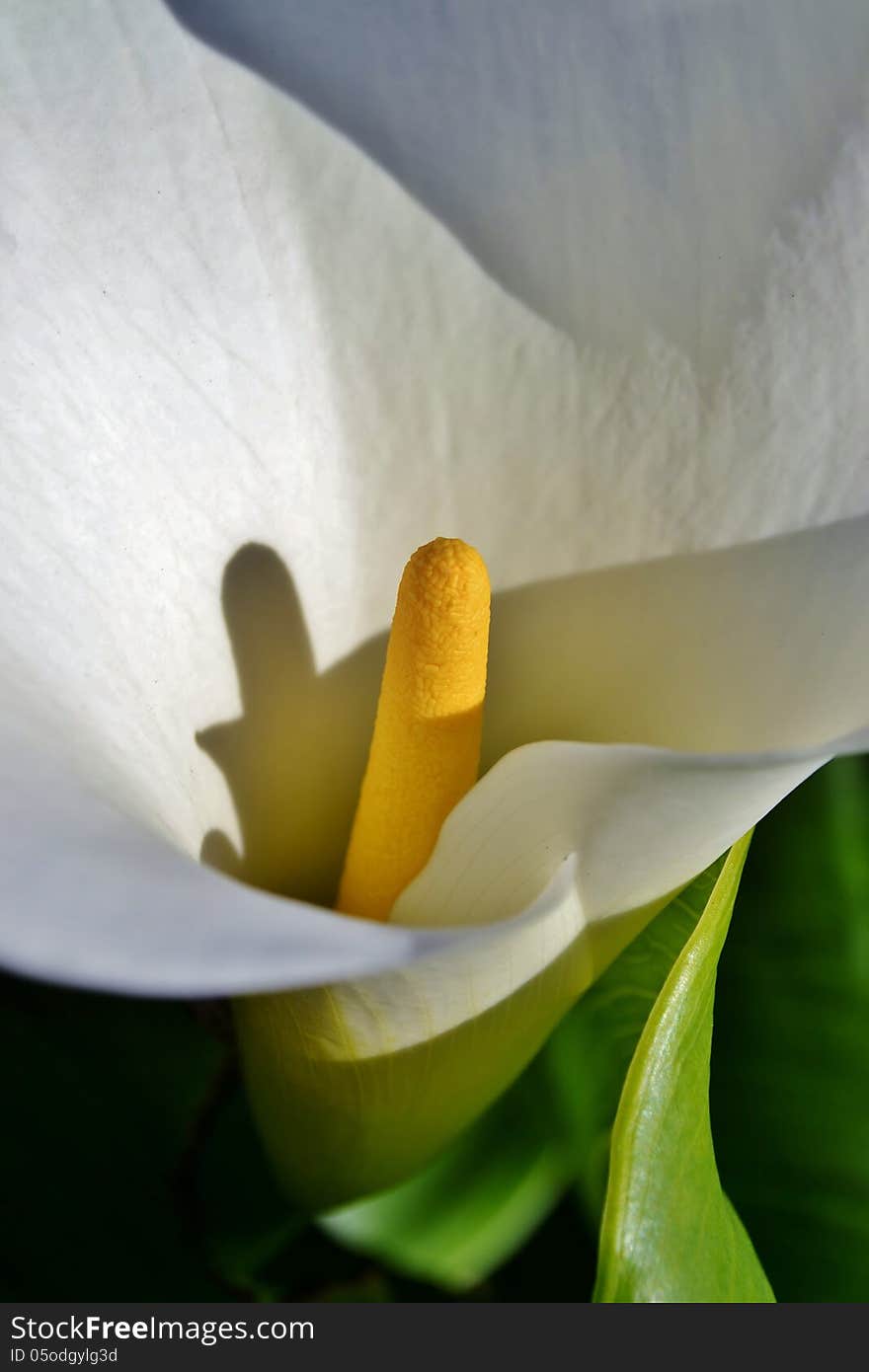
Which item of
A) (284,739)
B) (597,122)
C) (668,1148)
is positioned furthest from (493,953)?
(597,122)

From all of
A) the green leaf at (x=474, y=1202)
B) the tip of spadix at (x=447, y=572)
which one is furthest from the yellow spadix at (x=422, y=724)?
the green leaf at (x=474, y=1202)

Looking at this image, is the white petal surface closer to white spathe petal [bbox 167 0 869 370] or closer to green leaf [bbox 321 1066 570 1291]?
white spathe petal [bbox 167 0 869 370]

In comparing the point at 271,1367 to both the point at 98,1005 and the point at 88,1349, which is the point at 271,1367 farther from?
the point at 98,1005

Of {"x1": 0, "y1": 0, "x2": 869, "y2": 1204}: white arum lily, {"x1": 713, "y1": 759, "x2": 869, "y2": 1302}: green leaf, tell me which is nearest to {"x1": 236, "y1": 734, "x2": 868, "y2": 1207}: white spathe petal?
{"x1": 0, "y1": 0, "x2": 869, "y2": 1204}: white arum lily

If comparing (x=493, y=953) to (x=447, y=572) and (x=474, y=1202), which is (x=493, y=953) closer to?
(x=447, y=572)

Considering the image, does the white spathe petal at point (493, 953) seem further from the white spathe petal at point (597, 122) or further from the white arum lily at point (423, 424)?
the white spathe petal at point (597, 122)

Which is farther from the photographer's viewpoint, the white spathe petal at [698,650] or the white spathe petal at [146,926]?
the white spathe petal at [698,650]

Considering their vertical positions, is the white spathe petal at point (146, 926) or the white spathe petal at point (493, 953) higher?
the white spathe petal at point (493, 953)
